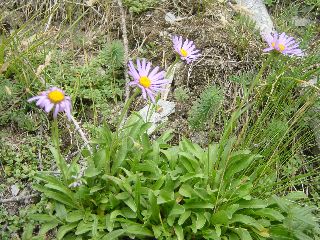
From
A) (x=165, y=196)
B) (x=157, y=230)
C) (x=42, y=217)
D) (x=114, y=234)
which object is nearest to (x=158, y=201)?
(x=165, y=196)

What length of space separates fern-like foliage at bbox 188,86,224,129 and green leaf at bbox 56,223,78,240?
0.98 meters

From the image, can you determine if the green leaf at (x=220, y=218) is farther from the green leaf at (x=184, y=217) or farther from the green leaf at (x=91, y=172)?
the green leaf at (x=91, y=172)

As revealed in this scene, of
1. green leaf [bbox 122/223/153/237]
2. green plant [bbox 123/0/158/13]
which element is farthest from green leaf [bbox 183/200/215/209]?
green plant [bbox 123/0/158/13]

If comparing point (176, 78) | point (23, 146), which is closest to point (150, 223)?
point (23, 146)

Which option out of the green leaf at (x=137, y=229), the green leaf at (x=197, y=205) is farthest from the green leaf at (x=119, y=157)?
the green leaf at (x=197, y=205)

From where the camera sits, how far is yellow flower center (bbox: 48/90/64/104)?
83.0 inches

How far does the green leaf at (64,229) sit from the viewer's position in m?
2.58

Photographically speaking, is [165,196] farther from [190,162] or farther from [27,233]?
[27,233]

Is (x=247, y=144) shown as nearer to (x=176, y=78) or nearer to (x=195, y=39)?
(x=176, y=78)

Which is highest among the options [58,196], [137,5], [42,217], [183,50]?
[137,5]

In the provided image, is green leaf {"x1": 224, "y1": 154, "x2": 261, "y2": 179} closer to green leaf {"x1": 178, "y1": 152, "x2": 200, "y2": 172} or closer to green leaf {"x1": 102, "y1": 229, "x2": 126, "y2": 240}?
green leaf {"x1": 178, "y1": 152, "x2": 200, "y2": 172}

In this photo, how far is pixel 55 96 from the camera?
2111 mm

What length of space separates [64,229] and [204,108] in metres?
1.07

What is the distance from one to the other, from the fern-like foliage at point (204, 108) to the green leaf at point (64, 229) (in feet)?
3.22
